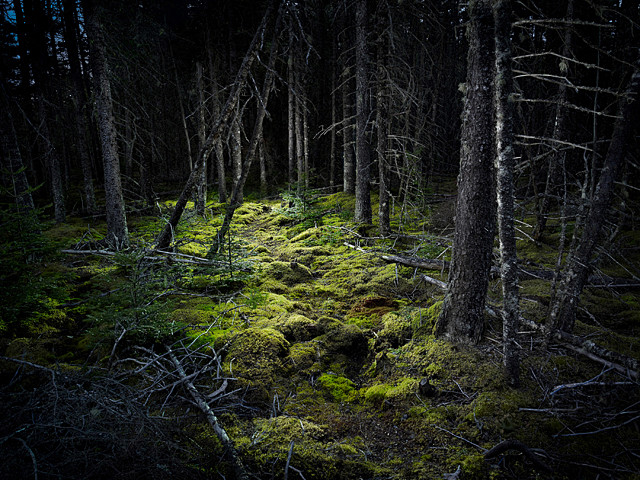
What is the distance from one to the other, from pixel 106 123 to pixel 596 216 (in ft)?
33.3

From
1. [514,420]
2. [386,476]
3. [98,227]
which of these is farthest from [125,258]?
[98,227]

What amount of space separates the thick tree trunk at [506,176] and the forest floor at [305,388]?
57 cm

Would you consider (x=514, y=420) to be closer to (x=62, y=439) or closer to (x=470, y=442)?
(x=470, y=442)

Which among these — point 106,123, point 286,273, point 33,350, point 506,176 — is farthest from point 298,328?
point 106,123

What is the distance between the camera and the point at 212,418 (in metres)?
2.89

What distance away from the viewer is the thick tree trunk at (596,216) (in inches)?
131

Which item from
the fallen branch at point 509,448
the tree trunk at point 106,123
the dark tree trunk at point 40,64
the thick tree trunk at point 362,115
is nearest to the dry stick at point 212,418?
the fallen branch at point 509,448

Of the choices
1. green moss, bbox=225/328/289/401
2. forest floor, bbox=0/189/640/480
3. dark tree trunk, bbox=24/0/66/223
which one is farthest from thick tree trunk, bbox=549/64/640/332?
dark tree trunk, bbox=24/0/66/223

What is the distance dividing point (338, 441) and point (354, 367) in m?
1.49

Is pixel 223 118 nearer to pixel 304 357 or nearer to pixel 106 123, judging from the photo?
pixel 106 123

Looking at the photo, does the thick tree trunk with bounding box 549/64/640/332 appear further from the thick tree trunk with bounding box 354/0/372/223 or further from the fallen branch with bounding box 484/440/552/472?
the thick tree trunk with bounding box 354/0/372/223

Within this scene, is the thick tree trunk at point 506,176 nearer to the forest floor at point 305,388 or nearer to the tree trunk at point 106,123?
the forest floor at point 305,388

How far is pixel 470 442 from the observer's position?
2.88m

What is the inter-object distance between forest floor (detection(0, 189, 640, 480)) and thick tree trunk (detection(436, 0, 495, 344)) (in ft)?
1.38
